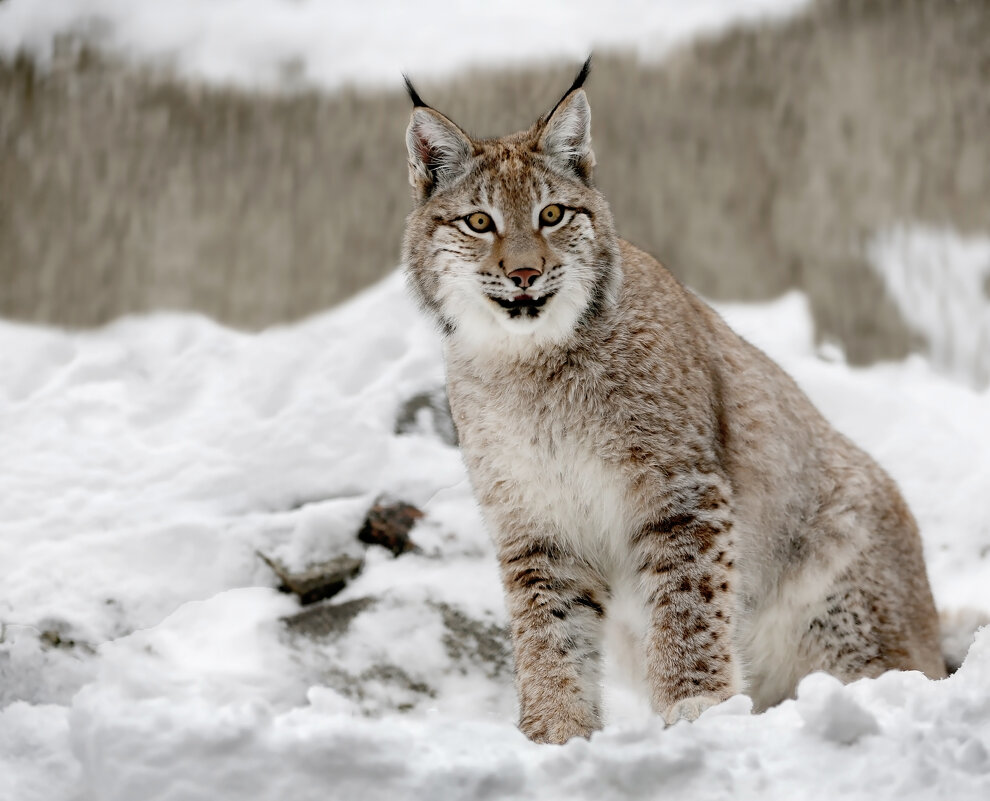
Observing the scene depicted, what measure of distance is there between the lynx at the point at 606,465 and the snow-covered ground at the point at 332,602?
0.68 meters

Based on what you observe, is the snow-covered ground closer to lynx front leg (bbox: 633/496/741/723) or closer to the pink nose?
lynx front leg (bbox: 633/496/741/723)

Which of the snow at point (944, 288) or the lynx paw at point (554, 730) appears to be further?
the snow at point (944, 288)

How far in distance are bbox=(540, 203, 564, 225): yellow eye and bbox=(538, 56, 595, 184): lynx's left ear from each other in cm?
27

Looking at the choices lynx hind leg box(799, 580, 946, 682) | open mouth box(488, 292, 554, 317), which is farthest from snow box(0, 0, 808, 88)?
lynx hind leg box(799, 580, 946, 682)

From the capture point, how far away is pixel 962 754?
257 cm

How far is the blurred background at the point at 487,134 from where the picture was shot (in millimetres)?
8164

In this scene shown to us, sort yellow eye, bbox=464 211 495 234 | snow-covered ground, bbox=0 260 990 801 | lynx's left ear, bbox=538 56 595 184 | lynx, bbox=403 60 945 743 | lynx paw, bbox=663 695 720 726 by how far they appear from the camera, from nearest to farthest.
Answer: snow-covered ground, bbox=0 260 990 801 < lynx paw, bbox=663 695 720 726 < lynx, bbox=403 60 945 743 < yellow eye, bbox=464 211 495 234 < lynx's left ear, bbox=538 56 595 184

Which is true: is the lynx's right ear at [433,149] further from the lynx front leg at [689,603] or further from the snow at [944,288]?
the snow at [944,288]

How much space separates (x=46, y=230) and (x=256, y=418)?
7.96ft

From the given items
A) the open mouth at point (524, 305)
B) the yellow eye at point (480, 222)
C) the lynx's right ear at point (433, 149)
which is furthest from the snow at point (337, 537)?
the lynx's right ear at point (433, 149)

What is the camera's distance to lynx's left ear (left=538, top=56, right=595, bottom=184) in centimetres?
429

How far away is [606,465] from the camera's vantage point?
4027 mm

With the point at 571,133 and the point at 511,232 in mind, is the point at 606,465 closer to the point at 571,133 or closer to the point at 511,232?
the point at 511,232

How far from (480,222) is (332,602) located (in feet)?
8.06
